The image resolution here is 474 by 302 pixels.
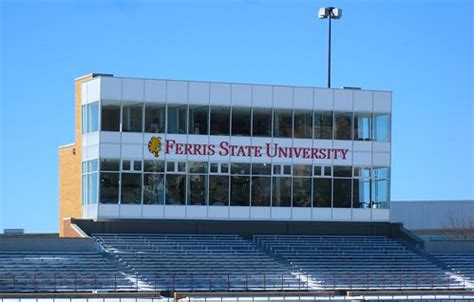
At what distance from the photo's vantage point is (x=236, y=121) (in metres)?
55.4

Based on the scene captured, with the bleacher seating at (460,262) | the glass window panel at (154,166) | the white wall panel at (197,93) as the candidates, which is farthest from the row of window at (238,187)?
the bleacher seating at (460,262)

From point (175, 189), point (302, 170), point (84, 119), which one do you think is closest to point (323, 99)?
point (302, 170)

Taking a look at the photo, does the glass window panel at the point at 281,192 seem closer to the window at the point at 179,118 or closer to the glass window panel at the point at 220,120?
the glass window panel at the point at 220,120

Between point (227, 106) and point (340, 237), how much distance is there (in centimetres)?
777

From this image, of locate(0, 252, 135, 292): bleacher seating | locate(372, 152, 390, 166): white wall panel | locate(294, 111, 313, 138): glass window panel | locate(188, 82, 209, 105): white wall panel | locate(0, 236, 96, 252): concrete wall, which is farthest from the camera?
locate(372, 152, 390, 166): white wall panel

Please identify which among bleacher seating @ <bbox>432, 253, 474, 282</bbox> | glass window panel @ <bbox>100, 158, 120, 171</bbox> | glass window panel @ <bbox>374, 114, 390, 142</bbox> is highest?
glass window panel @ <bbox>374, 114, 390, 142</bbox>

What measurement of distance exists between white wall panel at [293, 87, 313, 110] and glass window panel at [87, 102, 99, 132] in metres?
8.56

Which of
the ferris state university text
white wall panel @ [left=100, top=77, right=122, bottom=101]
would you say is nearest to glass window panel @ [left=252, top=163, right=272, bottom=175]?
the ferris state university text

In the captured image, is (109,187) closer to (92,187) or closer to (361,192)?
(92,187)

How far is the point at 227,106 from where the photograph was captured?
55156 mm

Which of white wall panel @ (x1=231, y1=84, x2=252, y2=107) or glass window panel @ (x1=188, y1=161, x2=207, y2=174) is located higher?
white wall panel @ (x1=231, y1=84, x2=252, y2=107)

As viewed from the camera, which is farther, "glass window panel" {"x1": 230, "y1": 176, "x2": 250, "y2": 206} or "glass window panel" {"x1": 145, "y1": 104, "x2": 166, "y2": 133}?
"glass window panel" {"x1": 230, "y1": 176, "x2": 250, "y2": 206}

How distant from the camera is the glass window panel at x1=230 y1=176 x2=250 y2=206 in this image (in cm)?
5531

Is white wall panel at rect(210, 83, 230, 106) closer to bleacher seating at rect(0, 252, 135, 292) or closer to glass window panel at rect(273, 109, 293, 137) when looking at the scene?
glass window panel at rect(273, 109, 293, 137)
